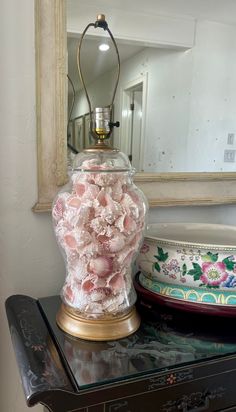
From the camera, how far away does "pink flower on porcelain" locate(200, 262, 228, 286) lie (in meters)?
0.68

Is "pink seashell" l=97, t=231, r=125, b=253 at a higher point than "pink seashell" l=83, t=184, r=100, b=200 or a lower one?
lower

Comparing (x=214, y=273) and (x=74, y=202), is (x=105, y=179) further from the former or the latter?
(x=214, y=273)

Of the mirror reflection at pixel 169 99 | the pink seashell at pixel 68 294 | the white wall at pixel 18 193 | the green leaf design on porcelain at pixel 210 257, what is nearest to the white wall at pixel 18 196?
the white wall at pixel 18 193

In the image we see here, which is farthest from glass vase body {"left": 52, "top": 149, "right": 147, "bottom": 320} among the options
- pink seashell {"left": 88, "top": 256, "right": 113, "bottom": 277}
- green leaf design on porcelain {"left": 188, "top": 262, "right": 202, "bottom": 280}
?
green leaf design on porcelain {"left": 188, "top": 262, "right": 202, "bottom": 280}

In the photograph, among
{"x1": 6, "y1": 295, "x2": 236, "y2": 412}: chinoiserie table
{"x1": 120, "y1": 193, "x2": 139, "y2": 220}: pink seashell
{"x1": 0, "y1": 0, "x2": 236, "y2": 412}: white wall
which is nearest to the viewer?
{"x1": 6, "y1": 295, "x2": 236, "y2": 412}: chinoiserie table

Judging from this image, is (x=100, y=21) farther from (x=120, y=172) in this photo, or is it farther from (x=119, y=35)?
(x=120, y=172)

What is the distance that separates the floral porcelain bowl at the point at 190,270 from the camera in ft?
2.22

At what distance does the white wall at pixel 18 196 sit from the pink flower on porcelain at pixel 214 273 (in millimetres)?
313

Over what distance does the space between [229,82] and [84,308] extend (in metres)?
0.77

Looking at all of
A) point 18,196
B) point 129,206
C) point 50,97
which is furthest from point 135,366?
point 50,97

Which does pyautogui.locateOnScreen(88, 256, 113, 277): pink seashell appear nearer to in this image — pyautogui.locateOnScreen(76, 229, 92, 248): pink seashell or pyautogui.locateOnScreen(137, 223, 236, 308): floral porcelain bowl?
pyautogui.locateOnScreen(76, 229, 92, 248): pink seashell

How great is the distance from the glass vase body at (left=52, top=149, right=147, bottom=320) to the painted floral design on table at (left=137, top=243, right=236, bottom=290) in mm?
82

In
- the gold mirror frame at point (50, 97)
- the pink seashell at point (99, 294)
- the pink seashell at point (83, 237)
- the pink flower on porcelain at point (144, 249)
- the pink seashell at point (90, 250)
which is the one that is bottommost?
the pink seashell at point (99, 294)

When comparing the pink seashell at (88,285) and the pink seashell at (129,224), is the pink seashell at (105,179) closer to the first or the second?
the pink seashell at (129,224)
